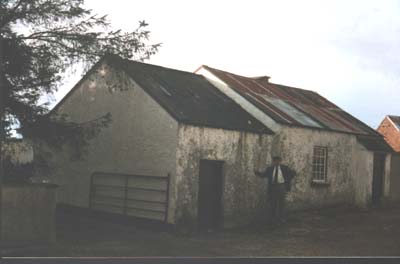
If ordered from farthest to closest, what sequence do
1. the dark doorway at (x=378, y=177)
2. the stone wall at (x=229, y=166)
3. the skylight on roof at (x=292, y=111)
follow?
the dark doorway at (x=378, y=177) → the skylight on roof at (x=292, y=111) → the stone wall at (x=229, y=166)

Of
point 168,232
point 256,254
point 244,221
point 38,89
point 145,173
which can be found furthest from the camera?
point 244,221

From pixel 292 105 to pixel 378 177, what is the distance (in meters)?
4.87

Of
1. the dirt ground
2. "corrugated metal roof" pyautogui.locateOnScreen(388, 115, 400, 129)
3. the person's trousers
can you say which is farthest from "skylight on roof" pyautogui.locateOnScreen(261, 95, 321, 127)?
"corrugated metal roof" pyautogui.locateOnScreen(388, 115, 400, 129)

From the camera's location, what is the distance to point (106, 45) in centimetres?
1373

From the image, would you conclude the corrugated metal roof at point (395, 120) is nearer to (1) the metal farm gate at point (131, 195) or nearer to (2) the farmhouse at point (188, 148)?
(2) the farmhouse at point (188, 148)

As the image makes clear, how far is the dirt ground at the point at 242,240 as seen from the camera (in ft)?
39.2

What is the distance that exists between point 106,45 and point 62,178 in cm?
635

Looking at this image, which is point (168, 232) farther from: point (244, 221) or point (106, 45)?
point (106, 45)

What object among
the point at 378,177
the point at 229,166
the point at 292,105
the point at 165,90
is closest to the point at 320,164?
the point at 292,105

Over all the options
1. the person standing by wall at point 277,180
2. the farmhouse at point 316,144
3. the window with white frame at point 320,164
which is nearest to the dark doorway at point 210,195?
the person standing by wall at point 277,180

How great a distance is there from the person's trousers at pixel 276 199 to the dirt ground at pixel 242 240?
0.45m

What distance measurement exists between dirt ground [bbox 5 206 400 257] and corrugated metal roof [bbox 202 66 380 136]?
3.74 m

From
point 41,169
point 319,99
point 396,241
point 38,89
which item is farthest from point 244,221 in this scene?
point 319,99

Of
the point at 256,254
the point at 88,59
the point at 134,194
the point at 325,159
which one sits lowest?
the point at 256,254
